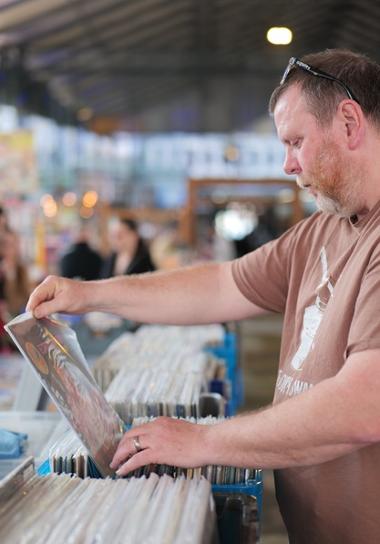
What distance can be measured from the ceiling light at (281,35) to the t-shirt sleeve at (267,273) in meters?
7.02

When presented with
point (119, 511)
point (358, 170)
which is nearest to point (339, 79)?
point (358, 170)

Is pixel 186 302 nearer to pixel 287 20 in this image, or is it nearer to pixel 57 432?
pixel 57 432

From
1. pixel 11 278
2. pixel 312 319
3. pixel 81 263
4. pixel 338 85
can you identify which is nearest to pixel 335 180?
pixel 338 85

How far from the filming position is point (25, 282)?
603cm

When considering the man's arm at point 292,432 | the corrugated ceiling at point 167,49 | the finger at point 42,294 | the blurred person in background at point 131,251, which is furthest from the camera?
the corrugated ceiling at point 167,49

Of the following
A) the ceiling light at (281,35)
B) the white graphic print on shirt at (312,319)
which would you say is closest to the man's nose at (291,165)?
the white graphic print on shirt at (312,319)

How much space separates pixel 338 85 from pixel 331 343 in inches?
19.5

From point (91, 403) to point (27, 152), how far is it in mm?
5869

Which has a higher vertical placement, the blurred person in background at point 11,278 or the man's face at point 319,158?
the man's face at point 319,158

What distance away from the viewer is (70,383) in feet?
5.08

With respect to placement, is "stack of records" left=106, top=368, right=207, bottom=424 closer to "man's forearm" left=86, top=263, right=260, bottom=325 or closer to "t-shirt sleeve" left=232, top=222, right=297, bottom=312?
"man's forearm" left=86, top=263, right=260, bottom=325

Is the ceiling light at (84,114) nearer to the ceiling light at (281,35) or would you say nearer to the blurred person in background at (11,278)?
the ceiling light at (281,35)

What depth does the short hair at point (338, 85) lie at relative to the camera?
4.94ft

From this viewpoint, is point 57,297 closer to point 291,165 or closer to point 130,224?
point 291,165
